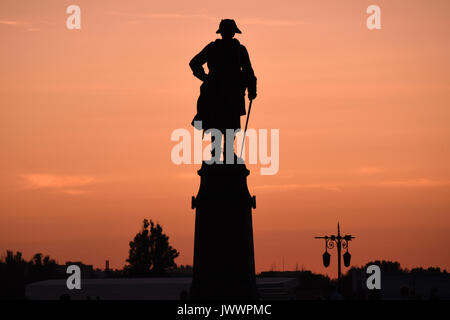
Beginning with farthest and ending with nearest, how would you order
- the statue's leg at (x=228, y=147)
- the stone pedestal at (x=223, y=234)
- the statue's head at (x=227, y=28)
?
the statue's head at (x=227, y=28)
the statue's leg at (x=228, y=147)
the stone pedestal at (x=223, y=234)

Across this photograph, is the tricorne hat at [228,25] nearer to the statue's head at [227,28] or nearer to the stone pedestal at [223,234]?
the statue's head at [227,28]

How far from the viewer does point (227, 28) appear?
23609mm

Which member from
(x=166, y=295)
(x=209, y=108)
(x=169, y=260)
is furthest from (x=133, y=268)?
(x=209, y=108)

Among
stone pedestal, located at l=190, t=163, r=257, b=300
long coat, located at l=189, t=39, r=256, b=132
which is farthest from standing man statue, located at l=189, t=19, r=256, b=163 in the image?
stone pedestal, located at l=190, t=163, r=257, b=300

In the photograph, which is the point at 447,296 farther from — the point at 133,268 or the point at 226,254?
the point at 133,268

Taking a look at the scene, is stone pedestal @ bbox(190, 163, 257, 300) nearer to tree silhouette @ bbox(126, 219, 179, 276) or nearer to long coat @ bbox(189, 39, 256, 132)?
long coat @ bbox(189, 39, 256, 132)

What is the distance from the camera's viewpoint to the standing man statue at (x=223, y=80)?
23641mm

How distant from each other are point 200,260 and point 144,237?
109063mm

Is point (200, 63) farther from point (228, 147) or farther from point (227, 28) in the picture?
point (228, 147)

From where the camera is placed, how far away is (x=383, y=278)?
6269cm

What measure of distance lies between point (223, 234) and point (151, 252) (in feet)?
354

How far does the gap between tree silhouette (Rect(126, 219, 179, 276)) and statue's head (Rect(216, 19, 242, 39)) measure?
341 ft

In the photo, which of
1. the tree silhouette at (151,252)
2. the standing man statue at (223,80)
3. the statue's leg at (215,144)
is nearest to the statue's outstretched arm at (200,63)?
the standing man statue at (223,80)

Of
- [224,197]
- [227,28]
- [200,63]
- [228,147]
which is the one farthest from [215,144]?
[227,28]
